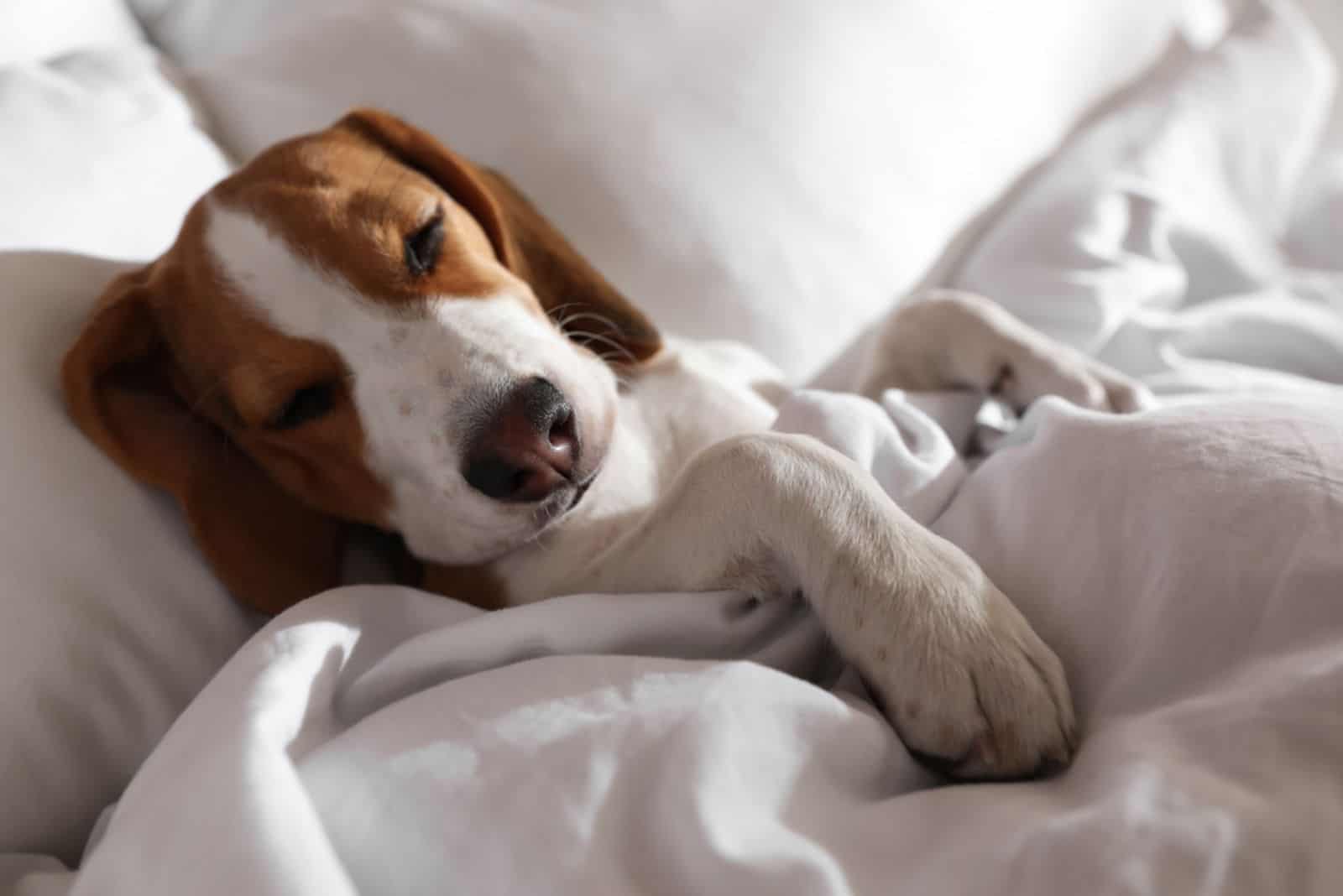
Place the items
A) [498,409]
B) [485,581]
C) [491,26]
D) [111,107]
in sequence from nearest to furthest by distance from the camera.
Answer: [498,409], [485,581], [111,107], [491,26]

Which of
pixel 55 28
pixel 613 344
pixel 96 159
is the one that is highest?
pixel 55 28

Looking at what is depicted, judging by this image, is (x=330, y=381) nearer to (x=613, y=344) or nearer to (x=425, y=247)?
(x=425, y=247)

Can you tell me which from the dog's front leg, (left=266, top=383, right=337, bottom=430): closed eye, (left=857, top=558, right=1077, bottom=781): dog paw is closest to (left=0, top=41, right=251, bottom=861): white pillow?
(left=266, top=383, right=337, bottom=430): closed eye

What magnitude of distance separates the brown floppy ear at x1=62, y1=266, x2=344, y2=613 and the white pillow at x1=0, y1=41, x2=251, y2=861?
0.03 metres

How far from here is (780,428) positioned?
110cm

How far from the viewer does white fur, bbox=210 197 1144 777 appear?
79 cm

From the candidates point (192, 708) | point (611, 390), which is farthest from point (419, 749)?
point (611, 390)

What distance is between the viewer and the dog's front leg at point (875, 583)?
2.53ft

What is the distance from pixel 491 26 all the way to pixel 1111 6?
122cm

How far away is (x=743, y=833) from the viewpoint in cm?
65

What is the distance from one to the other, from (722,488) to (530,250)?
1.76 ft

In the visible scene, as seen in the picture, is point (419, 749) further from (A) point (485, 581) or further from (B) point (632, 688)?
(A) point (485, 581)

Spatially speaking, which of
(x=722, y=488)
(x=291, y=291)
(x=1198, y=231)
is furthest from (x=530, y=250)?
(x=1198, y=231)

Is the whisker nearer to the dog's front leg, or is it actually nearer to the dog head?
the dog head
